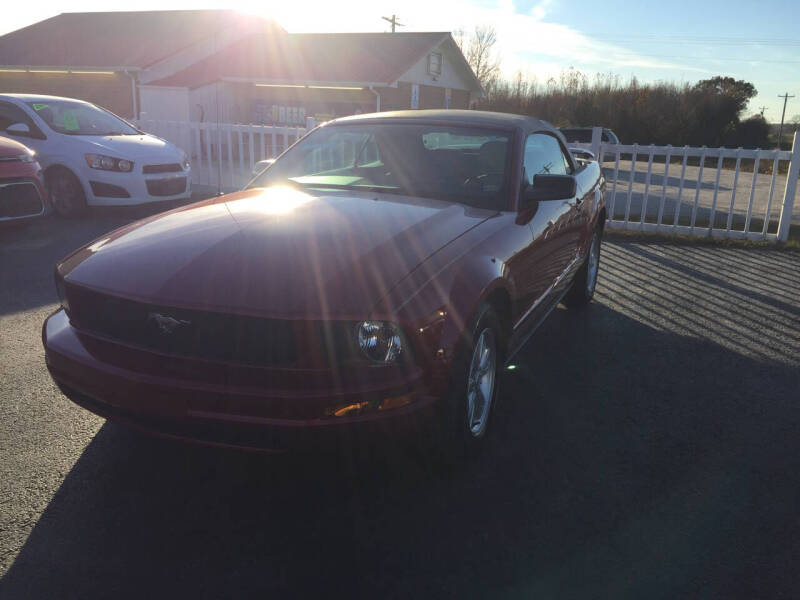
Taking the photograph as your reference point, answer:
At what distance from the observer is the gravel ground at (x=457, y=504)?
7.35 ft

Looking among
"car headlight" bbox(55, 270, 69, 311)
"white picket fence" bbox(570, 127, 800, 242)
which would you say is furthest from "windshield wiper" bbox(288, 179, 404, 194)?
"white picket fence" bbox(570, 127, 800, 242)

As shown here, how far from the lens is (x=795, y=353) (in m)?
4.59

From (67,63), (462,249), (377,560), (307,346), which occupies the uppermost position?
(67,63)

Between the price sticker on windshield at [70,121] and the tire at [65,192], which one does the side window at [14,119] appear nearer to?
the price sticker on windshield at [70,121]

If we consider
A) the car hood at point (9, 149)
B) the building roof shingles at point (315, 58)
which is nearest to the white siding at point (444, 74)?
the building roof shingles at point (315, 58)

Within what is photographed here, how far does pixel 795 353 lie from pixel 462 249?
3.06m

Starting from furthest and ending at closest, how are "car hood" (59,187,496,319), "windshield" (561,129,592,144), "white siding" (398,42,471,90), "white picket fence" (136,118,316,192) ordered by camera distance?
"white siding" (398,42,471,90) < "windshield" (561,129,592,144) < "white picket fence" (136,118,316,192) < "car hood" (59,187,496,319)

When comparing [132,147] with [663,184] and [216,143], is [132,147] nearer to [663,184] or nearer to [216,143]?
[216,143]

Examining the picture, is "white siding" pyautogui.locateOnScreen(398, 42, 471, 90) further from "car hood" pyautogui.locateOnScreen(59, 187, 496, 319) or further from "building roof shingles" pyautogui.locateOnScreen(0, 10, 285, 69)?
"car hood" pyautogui.locateOnScreen(59, 187, 496, 319)

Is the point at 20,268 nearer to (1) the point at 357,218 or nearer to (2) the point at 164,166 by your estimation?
(2) the point at 164,166

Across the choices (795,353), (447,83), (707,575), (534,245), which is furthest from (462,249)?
(447,83)

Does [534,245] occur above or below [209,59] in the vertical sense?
below

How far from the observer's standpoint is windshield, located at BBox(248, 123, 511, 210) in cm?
362

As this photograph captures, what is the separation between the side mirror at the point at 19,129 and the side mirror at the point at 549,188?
761cm
